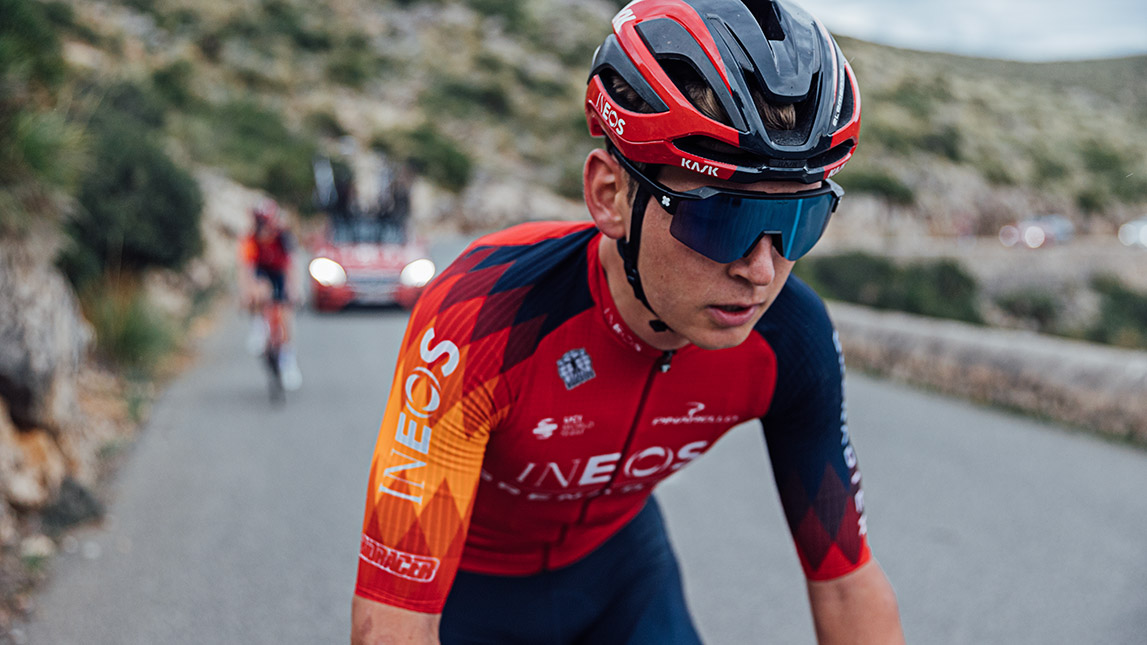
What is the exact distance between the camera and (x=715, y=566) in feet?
16.8

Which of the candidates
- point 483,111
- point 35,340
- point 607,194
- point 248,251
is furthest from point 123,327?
point 483,111

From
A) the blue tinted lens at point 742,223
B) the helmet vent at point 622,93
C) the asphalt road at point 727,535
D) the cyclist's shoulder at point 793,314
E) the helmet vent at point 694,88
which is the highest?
the helmet vent at point 694,88

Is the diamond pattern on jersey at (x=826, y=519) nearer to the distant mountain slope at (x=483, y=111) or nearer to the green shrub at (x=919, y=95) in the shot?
the distant mountain slope at (x=483, y=111)

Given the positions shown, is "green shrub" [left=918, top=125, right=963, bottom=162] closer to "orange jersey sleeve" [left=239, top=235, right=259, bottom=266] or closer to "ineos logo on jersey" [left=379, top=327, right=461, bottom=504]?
"orange jersey sleeve" [left=239, top=235, right=259, bottom=266]

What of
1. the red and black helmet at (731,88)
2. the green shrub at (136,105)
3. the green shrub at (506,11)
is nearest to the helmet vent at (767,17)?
the red and black helmet at (731,88)

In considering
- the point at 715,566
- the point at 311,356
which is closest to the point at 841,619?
the point at 715,566

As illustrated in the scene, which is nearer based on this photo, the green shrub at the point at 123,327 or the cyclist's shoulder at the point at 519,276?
the cyclist's shoulder at the point at 519,276

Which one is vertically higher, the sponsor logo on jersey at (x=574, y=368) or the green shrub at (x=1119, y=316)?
the sponsor logo on jersey at (x=574, y=368)

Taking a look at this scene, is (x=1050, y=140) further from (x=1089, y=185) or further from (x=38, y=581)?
(x=38, y=581)

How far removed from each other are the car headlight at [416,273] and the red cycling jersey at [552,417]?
1396cm

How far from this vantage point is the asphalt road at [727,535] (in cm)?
440

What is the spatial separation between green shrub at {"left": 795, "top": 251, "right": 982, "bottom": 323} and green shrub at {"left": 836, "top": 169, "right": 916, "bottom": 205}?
19.9 metres

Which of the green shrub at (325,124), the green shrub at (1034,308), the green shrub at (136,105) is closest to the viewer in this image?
the green shrub at (136,105)

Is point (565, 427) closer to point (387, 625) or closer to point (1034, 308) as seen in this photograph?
point (387, 625)
